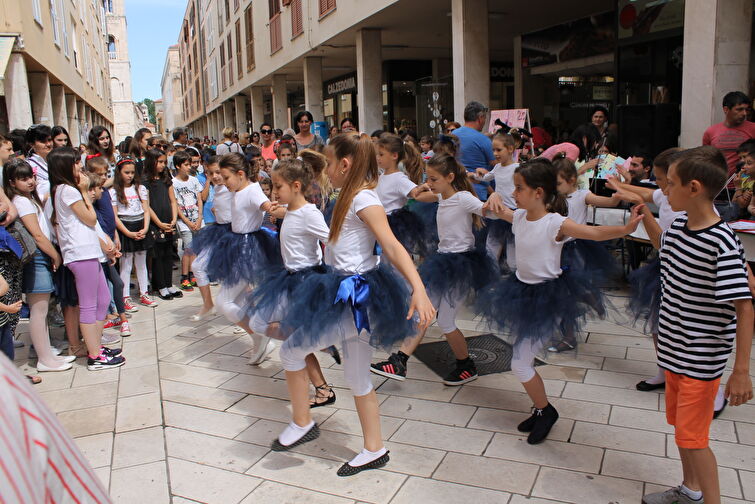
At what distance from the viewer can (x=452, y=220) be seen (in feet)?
15.7

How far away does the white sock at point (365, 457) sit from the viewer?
3430 millimetres

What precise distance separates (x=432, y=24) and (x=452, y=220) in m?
12.6

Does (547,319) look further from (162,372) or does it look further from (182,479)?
(162,372)

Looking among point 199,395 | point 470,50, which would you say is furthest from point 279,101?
point 199,395

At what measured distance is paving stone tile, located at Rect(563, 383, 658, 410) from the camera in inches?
167

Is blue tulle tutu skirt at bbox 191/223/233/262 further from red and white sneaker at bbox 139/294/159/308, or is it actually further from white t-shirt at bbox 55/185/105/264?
red and white sneaker at bbox 139/294/159/308

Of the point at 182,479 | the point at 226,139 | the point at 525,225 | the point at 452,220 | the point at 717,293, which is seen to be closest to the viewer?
the point at 717,293

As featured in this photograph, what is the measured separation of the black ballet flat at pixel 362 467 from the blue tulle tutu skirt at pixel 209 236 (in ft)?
9.14

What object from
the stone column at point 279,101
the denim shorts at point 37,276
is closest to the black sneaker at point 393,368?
the denim shorts at point 37,276

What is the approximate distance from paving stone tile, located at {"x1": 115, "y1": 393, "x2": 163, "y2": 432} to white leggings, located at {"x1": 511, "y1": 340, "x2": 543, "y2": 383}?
2.50 meters

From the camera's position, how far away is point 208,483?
11.2ft

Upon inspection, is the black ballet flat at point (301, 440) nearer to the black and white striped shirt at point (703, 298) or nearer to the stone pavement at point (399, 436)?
the stone pavement at point (399, 436)

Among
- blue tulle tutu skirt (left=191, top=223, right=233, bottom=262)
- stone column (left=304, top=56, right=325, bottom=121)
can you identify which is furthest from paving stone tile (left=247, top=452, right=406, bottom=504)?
stone column (left=304, top=56, right=325, bottom=121)

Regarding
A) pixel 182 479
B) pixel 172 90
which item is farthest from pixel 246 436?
pixel 172 90
